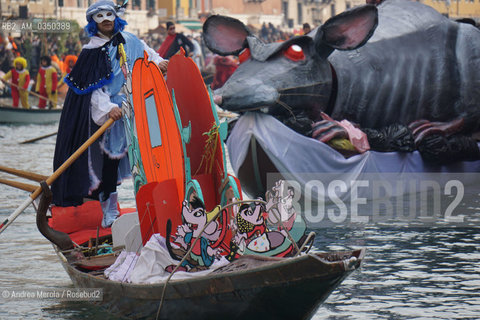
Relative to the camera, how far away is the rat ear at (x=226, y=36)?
12500 millimetres

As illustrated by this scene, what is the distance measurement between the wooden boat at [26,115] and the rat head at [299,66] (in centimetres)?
1299

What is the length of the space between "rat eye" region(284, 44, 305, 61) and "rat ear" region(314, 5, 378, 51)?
225mm

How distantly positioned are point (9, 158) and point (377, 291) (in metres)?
10.5

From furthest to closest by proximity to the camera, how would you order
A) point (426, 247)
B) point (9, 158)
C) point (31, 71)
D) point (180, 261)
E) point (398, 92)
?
point (31, 71) < point (9, 158) < point (398, 92) < point (426, 247) < point (180, 261)

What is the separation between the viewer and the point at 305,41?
12000 mm

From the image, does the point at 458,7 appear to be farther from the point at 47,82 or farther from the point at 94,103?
the point at 94,103

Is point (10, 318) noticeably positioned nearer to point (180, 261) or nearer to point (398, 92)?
point (180, 261)

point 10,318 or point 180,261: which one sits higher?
point 180,261

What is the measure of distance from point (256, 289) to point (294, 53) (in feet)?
18.9

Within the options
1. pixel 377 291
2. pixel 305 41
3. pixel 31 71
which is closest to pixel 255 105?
pixel 305 41

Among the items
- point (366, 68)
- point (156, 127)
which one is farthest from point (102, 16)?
point (366, 68)

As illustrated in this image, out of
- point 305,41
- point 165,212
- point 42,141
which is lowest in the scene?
point 42,141

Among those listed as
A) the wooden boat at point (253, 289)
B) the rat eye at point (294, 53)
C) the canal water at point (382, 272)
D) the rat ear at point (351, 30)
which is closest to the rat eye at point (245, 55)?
the rat eye at point (294, 53)


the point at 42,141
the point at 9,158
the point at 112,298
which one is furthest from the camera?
the point at 42,141
